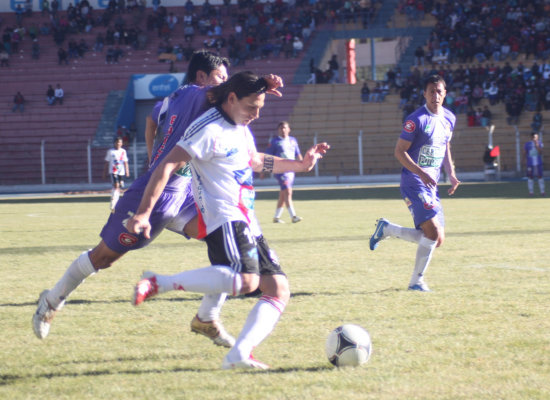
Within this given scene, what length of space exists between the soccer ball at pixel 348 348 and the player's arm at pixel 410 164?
3.37 metres

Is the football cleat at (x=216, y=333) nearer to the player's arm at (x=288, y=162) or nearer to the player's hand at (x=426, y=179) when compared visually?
the player's arm at (x=288, y=162)

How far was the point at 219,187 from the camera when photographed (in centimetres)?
483

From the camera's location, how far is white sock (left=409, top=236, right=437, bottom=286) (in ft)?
26.7

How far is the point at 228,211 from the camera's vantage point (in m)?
4.79

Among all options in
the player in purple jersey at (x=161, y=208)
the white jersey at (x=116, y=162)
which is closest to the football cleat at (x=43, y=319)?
the player in purple jersey at (x=161, y=208)

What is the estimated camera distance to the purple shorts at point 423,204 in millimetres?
8258

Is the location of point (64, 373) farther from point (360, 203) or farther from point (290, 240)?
point (360, 203)

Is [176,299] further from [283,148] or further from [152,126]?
[283,148]

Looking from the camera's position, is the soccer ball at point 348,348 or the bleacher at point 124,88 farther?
the bleacher at point 124,88

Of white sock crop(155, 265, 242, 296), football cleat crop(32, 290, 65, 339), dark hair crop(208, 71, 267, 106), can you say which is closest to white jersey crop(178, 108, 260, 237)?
dark hair crop(208, 71, 267, 106)

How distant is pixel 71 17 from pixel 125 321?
4565 cm

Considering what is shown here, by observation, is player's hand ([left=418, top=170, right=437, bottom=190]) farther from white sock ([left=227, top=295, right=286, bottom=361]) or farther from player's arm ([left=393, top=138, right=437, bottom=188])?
white sock ([left=227, top=295, right=286, bottom=361])

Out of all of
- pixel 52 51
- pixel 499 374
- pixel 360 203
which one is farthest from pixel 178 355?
pixel 52 51

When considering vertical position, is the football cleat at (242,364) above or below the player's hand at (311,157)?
below
